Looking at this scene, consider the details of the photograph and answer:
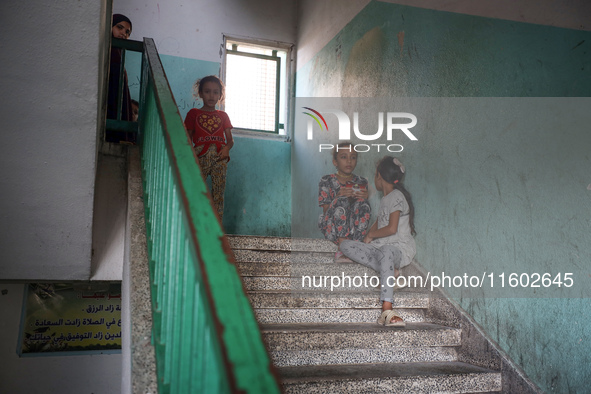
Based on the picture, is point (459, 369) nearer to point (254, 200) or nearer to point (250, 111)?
point (254, 200)

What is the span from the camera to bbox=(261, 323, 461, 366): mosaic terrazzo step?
7.05 ft

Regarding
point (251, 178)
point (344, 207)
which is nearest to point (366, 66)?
point (344, 207)

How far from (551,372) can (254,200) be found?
147 inches

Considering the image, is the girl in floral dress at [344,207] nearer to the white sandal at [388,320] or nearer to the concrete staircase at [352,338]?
the concrete staircase at [352,338]

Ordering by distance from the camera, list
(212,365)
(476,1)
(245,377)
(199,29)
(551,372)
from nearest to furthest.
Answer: (245,377) < (212,365) < (551,372) < (476,1) < (199,29)

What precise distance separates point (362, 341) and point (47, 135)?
180cm

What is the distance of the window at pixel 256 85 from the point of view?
5.32 metres

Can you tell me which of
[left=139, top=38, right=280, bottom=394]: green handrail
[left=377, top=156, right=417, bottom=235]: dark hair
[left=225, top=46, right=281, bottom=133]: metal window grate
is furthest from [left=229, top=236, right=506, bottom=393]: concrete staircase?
Result: [left=225, top=46, right=281, bottom=133]: metal window grate

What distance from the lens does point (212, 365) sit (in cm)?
84

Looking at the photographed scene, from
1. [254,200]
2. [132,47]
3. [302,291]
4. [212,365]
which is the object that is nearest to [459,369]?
[302,291]

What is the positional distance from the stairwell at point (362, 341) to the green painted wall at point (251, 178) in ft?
7.22

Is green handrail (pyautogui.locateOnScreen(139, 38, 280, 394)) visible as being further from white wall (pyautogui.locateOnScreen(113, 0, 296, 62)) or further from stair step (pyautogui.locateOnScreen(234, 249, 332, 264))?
white wall (pyautogui.locateOnScreen(113, 0, 296, 62))

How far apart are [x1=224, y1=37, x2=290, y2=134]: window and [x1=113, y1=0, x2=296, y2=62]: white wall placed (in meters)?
0.17

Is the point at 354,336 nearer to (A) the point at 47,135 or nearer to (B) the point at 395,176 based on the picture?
(B) the point at 395,176
